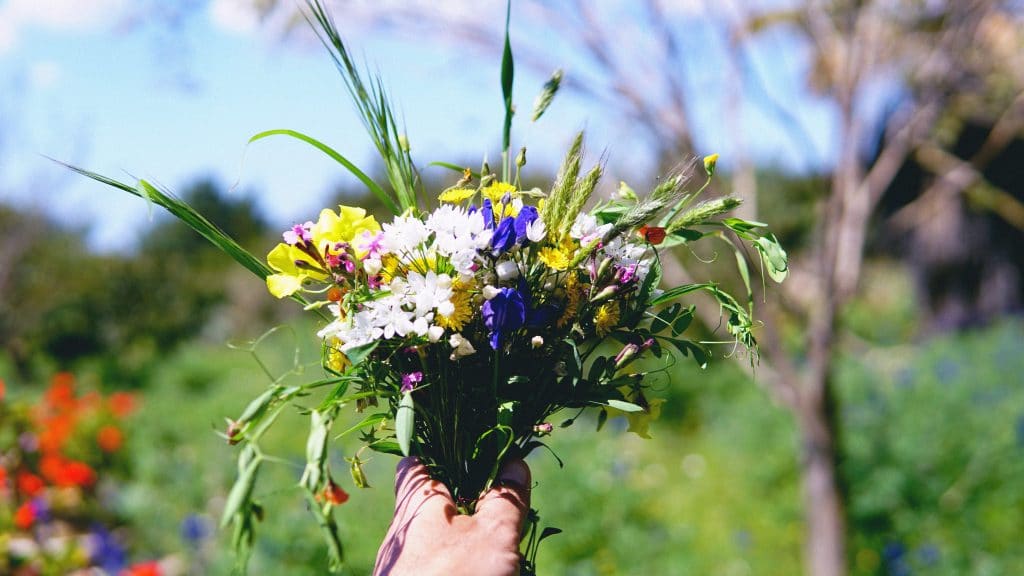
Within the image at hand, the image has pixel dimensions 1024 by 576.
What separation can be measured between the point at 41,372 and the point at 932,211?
12.3m

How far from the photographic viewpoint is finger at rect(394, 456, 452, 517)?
1.21 metres

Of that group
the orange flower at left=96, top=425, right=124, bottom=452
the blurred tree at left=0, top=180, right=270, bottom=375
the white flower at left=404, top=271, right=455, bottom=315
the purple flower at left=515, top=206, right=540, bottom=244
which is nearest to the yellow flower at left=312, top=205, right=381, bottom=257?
the white flower at left=404, top=271, right=455, bottom=315

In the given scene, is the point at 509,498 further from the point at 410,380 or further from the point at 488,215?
the point at 488,215

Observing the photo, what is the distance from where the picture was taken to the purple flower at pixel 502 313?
3.75 ft

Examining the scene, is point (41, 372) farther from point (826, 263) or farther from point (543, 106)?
point (543, 106)

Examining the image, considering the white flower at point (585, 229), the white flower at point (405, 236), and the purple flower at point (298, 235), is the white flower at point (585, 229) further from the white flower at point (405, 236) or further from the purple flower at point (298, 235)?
the purple flower at point (298, 235)

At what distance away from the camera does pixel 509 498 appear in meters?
1.21

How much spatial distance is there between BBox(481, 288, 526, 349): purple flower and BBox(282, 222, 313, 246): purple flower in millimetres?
280

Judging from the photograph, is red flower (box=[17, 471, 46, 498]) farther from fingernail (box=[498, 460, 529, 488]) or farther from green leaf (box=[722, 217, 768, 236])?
green leaf (box=[722, 217, 768, 236])

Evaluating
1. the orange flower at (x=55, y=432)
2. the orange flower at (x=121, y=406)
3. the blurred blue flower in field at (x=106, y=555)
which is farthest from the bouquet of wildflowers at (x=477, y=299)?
the orange flower at (x=121, y=406)

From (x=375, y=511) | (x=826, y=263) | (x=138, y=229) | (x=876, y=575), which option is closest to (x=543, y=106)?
(x=826, y=263)

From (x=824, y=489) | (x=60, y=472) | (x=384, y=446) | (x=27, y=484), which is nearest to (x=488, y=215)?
(x=384, y=446)

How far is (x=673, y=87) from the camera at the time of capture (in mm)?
3443

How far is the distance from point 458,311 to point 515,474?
0.28m
